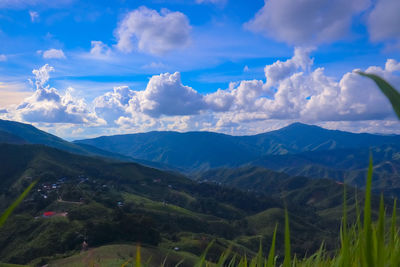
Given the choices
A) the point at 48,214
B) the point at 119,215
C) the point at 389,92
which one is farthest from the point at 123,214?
the point at 389,92

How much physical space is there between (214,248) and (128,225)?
20.2 meters

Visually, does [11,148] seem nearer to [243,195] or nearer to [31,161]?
[31,161]

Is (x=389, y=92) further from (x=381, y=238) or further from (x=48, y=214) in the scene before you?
(x=48, y=214)

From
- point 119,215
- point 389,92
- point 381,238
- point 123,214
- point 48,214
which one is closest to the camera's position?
point 389,92

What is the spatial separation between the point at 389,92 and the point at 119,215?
72915 millimetres

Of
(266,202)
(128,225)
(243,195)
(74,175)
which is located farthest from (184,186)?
(128,225)

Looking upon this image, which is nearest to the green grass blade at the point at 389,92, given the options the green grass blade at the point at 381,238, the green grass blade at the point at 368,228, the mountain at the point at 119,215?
the green grass blade at the point at 368,228

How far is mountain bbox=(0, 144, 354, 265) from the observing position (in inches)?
2457

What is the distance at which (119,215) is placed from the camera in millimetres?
68188

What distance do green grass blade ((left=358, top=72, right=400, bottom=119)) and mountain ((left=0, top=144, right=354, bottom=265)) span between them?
102 cm

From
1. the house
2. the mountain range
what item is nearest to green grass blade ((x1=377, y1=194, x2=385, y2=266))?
the mountain range

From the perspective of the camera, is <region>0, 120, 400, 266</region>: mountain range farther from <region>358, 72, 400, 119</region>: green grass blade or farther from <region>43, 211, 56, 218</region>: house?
<region>43, 211, 56, 218</region>: house

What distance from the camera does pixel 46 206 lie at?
3568 inches

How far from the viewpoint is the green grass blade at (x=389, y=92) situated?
2.40 ft
